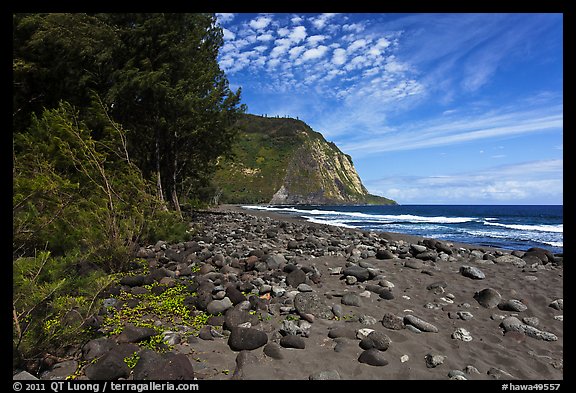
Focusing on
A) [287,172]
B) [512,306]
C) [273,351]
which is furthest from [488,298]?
[287,172]

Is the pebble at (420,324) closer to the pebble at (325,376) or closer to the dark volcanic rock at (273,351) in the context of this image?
the pebble at (325,376)

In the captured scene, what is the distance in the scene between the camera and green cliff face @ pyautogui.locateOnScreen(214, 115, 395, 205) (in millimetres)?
121000

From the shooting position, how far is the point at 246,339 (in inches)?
155

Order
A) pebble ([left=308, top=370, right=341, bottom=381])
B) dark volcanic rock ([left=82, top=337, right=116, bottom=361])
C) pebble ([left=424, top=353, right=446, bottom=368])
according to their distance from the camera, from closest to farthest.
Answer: pebble ([left=308, top=370, right=341, bottom=381]), dark volcanic rock ([left=82, top=337, right=116, bottom=361]), pebble ([left=424, top=353, right=446, bottom=368])

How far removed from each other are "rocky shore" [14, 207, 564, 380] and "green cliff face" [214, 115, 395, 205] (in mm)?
102045

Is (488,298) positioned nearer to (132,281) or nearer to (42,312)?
(132,281)

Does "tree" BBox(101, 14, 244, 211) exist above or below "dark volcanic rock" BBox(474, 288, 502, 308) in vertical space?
above

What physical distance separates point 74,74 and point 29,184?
41.3 ft

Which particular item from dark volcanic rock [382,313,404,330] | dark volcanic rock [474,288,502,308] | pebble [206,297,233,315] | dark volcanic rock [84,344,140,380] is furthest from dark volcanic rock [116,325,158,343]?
dark volcanic rock [474,288,502,308]

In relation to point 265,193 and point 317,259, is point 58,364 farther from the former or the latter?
point 265,193

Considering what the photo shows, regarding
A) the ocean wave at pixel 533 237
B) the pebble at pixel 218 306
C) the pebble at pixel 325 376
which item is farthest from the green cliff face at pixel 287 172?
the pebble at pixel 325 376

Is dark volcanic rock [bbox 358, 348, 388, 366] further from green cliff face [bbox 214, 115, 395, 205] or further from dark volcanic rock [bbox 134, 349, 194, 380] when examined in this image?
green cliff face [bbox 214, 115, 395, 205]

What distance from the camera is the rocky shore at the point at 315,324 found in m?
3.45
